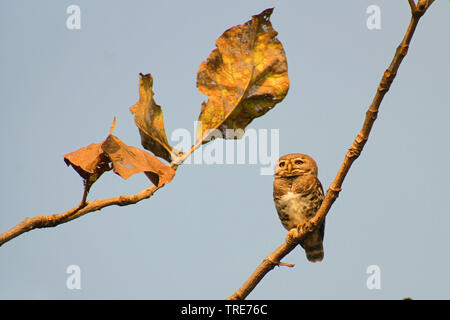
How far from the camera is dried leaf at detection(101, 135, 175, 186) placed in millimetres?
836

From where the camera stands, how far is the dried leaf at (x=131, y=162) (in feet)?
2.74

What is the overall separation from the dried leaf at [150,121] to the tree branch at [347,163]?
0.90 ft

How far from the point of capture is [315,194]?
324 centimetres

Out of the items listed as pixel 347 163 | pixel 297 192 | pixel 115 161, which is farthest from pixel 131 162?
pixel 297 192

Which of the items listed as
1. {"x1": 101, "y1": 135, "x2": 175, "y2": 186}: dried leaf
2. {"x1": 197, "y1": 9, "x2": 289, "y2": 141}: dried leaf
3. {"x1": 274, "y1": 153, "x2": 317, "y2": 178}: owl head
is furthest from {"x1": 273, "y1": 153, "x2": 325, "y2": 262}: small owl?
{"x1": 101, "y1": 135, "x2": 175, "y2": 186}: dried leaf

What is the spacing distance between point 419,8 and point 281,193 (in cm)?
253

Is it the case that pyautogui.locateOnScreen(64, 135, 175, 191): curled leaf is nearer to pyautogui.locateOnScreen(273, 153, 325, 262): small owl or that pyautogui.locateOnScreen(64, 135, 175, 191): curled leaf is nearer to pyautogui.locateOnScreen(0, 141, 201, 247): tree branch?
pyautogui.locateOnScreen(0, 141, 201, 247): tree branch

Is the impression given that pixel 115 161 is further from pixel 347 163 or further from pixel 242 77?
pixel 347 163

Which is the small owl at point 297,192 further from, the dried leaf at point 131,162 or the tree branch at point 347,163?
the dried leaf at point 131,162

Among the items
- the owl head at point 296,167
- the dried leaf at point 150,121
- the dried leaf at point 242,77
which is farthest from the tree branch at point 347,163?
the owl head at point 296,167

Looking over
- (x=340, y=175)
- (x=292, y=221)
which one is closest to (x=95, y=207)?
(x=340, y=175)

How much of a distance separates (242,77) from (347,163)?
243mm

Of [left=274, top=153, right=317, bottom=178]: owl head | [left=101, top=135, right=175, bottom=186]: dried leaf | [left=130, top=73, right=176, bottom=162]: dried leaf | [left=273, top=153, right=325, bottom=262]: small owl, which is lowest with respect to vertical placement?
[left=273, top=153, right=325, bottom=262]: small owl

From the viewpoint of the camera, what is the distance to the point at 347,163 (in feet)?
3.28
